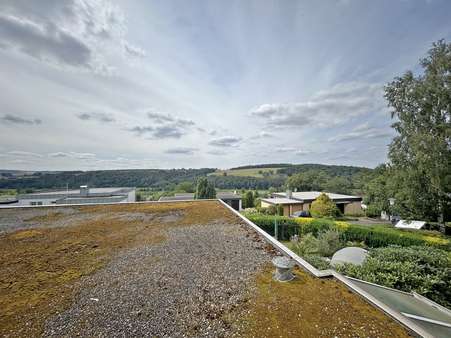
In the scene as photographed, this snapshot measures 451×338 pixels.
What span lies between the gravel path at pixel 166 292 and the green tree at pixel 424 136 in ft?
30.2

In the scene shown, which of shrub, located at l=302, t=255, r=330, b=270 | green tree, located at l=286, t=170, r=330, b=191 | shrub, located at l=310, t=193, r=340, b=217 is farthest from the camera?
green tree, located at l=286, t=170, r=330, b=191

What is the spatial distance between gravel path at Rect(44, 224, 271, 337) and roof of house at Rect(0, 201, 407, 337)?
0.01m

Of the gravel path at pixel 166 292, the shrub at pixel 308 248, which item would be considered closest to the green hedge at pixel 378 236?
the shrub at pixel 308 248

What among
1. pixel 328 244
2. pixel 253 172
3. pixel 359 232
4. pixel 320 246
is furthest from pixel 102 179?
pixel 253 172

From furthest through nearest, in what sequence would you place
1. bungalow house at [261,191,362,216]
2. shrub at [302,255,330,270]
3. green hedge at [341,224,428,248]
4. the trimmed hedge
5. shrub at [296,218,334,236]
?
bungalow house at [261,191,362,216] → shrub at [296,218,334,236] → green hedge at [341,224,428,248] → the trimmed hedge → shrub at [302,255,330,270]

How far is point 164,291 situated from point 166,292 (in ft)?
0.16

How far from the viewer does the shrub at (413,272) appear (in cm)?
410

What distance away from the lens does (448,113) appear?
8680 mm

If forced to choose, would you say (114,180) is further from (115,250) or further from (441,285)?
(441,285)

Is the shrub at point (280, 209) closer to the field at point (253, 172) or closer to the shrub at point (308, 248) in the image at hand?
the shrub at point (308, 248)

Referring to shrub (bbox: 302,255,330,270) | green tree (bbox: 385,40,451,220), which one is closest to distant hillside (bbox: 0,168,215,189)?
shrub (bbox: 302,255,330,270)

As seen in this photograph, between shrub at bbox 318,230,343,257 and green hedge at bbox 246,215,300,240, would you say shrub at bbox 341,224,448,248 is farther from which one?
green hedge at bbox 246,215,300,240

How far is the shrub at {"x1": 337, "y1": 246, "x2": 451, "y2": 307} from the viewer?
4098 millimetres

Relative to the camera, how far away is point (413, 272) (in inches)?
170
